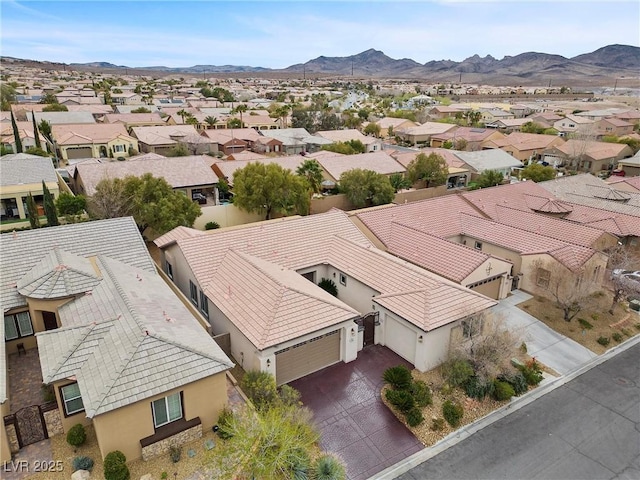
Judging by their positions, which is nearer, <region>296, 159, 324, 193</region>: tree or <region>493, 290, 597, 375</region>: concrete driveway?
<region>493, 290, 597, 375</region>: concrete driveway

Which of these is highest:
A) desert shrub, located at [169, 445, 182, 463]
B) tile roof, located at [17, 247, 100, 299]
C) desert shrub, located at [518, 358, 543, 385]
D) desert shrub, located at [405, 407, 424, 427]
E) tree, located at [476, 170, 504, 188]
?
tile roof, located at [17, 247, 100, 299]

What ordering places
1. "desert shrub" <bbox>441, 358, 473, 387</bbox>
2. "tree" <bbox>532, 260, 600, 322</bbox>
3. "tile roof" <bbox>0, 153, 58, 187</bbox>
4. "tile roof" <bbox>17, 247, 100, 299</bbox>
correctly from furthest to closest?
"tile roof" <bbox>0, 153, 58, 187</bbox> < "tree" <bbox>532, 260, 600, 322</bbox> < "tile roof" <bbox>17, 247, 100, 299</bbox> < "desert shrub" <bbox>441, 358, 473, 387</bbox>

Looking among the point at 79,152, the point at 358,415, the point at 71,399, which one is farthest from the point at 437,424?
the point at 79,152

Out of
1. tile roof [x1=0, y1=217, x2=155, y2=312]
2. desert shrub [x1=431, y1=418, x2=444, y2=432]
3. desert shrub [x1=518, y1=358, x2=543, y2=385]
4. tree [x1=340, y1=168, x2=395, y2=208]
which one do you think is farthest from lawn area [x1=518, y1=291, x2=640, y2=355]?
tile roof [x1=0, y1=217, x2=155, y2=312]

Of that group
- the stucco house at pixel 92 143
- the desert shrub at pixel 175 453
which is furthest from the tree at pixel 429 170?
the stucco house at pixel 92 143

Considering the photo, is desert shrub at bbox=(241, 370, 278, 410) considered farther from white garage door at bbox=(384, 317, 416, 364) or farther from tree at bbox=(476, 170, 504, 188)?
tree at bbox=(476, 170, 504, 188)

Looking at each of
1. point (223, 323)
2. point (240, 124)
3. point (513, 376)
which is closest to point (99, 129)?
point (240, 124)

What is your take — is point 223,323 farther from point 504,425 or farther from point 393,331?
point 504,425
